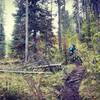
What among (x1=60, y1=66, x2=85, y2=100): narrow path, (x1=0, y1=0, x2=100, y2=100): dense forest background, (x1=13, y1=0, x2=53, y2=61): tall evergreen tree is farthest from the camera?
(x1=13, y1=0, x2=53, y2=61): tall evergreen tree

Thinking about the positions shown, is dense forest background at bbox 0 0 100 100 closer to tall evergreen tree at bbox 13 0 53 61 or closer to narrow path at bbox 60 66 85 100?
tall evergreen tree at bbox 13 0 53 61

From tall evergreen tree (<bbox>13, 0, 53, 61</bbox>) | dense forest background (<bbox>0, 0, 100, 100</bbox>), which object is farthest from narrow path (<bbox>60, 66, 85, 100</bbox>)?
tall evergreen tree (<bbox>13, 0, 53, 61</bbox>)

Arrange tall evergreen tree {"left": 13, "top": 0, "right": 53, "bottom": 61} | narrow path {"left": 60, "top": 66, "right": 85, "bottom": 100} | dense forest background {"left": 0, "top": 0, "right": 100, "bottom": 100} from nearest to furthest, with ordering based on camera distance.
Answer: dense forest background {"left": 0, "top": 0, "right": 100, "bottom": 100}
narrow path {"left": 60, "top": 66, "right": 85, "bottom": 100}
tall evergreen tree {"left": 13, "top": 0, "right": 53, "bottom": 61}

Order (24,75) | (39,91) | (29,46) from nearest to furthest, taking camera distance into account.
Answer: (39,91) < (24,75) < (29,46)

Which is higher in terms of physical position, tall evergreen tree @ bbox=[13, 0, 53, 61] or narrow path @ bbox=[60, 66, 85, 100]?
tall evergreen tree @ bbox=[13, 0, 53, 61]

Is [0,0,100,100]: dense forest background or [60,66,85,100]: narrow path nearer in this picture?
[0,0,100,100]: dense forest background

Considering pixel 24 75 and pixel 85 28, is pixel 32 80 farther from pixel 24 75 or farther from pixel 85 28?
pixel 85 28

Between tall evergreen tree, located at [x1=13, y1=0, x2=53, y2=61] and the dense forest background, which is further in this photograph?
tall evergreen tree, located at [x1=13, y1=0, x2=53, y2=61]

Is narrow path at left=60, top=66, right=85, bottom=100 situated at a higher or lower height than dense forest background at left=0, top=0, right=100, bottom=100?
lower

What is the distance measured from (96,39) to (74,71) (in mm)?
4321

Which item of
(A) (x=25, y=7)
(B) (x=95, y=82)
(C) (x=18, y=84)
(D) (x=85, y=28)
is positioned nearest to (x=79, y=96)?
(B) (x=95, y=82)

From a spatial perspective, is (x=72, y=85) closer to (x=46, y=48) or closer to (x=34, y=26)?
(x=46, y=48)

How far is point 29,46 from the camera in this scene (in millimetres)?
29984

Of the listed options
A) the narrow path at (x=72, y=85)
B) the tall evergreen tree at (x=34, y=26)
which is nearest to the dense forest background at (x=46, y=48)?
the tall evergreen tree at (x=34, y=26)
